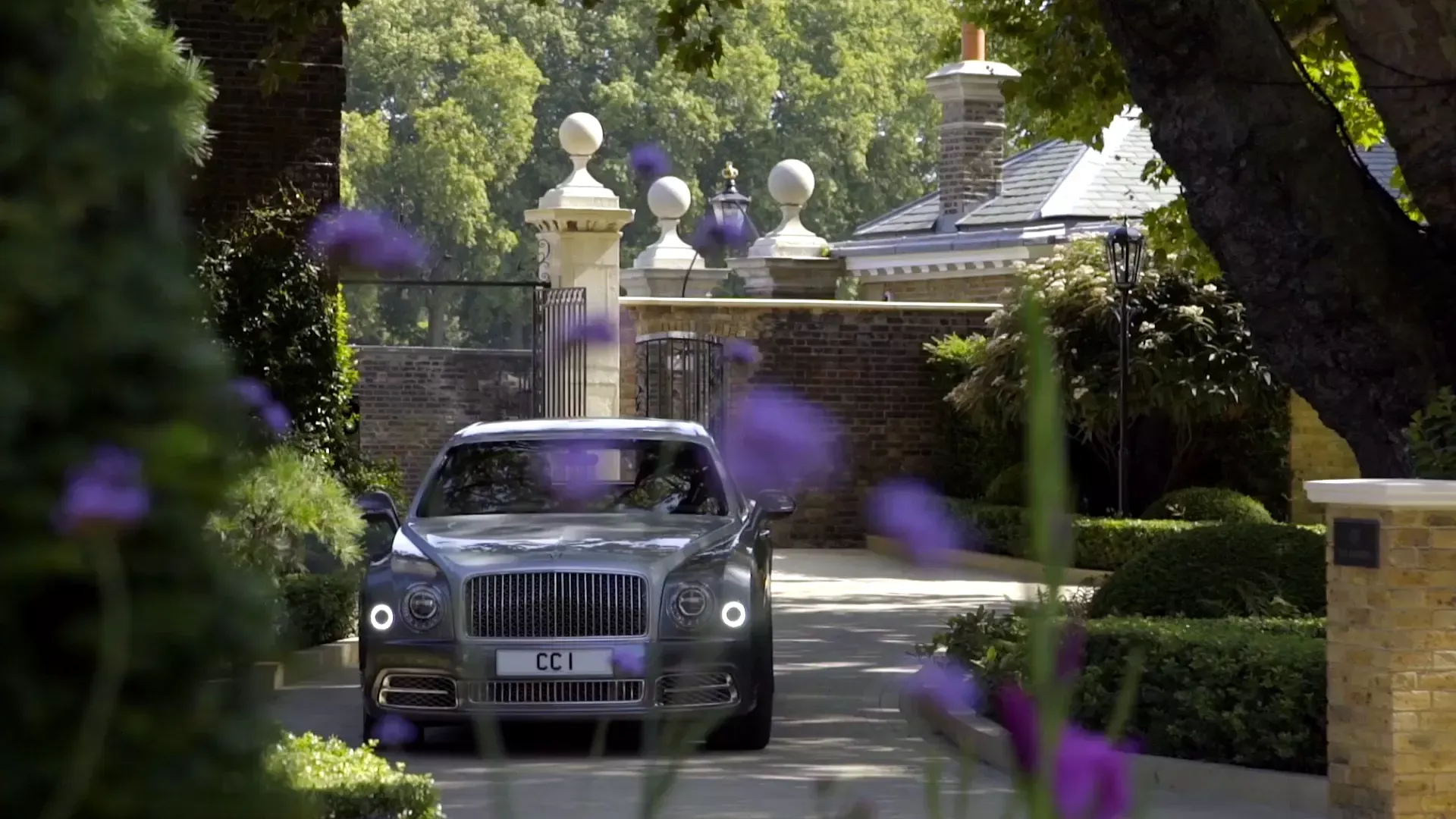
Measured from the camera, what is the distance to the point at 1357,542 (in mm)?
7555

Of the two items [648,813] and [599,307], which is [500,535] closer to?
[648,813]

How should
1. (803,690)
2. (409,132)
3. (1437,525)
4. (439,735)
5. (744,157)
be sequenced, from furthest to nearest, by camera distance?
1. (744,157)
2. (409,132)
3. (803,690)
4. (439,735)
5. (1437,525)

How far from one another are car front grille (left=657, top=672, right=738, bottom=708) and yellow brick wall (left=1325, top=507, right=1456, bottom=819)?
9.30 ft

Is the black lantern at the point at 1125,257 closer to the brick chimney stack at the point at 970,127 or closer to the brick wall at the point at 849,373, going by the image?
the brick wall at the point at 849,373

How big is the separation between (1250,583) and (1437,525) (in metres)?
3.44

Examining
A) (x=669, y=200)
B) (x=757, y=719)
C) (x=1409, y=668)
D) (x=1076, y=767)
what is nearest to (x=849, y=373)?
(x=669, y=200)

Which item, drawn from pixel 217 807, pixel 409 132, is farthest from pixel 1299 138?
pixel 409 132

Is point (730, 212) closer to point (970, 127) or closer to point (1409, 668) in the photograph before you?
point (970, 127)

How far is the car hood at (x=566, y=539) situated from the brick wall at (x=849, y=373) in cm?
1714

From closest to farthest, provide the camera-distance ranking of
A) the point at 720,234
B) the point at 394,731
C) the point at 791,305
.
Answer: the point at 394,731 → the point at 791,305 → the point at 720,234

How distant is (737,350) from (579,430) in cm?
1566

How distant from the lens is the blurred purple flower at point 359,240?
16766 mm

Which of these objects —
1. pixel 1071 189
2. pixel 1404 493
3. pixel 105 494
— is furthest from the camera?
pixel 1071 189

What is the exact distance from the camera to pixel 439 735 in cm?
1073
